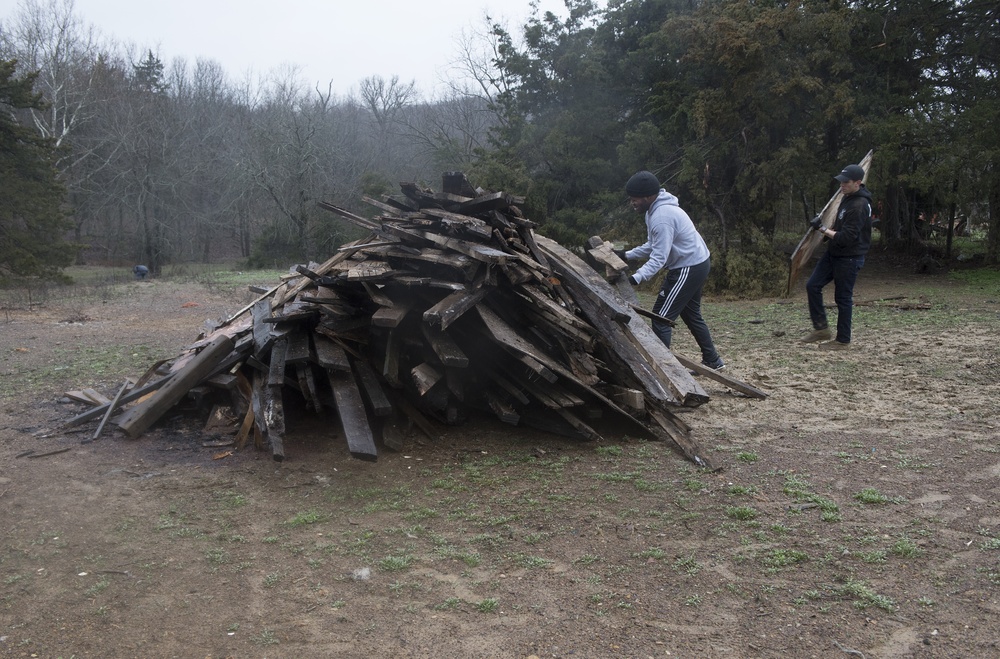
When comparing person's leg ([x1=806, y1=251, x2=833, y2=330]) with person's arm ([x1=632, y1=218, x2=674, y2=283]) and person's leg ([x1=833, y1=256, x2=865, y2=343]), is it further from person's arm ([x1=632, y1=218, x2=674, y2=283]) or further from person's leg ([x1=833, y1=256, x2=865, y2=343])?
person's arm ([x1=632, y1=218, x2=674, y2=283])

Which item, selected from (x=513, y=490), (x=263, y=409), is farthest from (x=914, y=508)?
(x=263, y=409)

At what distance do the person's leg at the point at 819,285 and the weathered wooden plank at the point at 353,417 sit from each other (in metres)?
5.59

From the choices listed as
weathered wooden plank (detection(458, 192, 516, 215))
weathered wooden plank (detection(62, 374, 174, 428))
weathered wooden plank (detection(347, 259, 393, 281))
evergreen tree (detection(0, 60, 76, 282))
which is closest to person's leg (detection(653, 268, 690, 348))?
weathered wooden plank (detection(458, 192, 516, 215))

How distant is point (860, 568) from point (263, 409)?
13.2ft

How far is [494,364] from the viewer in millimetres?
5555

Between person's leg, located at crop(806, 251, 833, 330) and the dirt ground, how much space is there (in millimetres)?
1808

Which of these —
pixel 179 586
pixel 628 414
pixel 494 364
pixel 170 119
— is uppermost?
pixel 170 119

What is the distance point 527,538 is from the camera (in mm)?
3912

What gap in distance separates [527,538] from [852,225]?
5847mm

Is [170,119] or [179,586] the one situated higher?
[170,119]

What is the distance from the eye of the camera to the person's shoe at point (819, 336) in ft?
28.1

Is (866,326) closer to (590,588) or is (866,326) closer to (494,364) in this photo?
(494,364)

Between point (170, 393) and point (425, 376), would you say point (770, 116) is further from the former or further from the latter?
point (170, 393)

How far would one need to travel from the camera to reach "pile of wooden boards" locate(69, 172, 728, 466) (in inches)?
204
